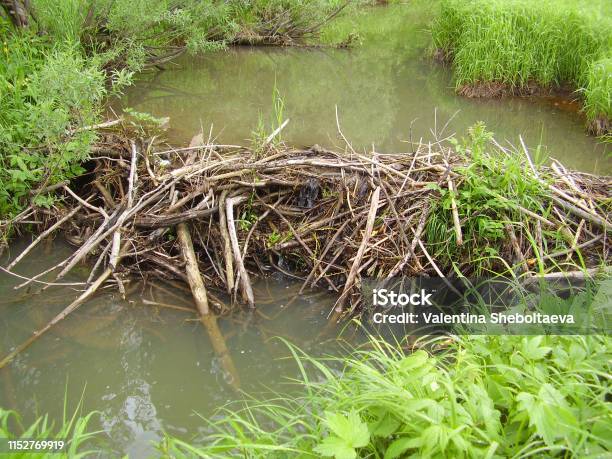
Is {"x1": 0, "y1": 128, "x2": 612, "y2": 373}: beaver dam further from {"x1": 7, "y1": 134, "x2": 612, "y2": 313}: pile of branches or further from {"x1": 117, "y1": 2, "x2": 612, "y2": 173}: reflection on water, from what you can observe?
{"x1": 117, "y1": 2, "x2": 612, "y2": 173}: reflection on water

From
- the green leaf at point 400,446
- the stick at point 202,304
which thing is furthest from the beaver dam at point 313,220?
the green leaf at point 400,446

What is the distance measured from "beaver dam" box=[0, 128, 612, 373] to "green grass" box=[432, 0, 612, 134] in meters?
4.43

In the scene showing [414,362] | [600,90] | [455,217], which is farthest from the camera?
[600,90]

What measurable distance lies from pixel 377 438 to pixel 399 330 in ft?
5.31

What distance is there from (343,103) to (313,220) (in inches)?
174

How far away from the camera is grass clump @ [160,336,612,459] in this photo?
55.3 inches

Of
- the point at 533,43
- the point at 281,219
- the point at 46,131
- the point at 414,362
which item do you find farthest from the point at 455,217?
the point at 533,43

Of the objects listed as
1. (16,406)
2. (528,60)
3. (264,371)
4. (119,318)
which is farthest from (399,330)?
(528,60)

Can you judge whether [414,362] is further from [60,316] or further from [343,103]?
[343,103]

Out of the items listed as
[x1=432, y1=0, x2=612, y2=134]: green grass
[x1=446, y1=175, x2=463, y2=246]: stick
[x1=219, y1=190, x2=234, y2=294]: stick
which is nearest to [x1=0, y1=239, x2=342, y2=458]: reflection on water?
[x1=219, y1=190, x2=234, y2=294]: stick

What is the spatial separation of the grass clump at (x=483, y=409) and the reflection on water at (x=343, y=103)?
386 centimetres

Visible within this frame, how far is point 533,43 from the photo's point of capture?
7.70 meters

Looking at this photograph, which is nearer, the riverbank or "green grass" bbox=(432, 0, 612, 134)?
the riverbank

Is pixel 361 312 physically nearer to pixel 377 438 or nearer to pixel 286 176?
pixel 286 176
